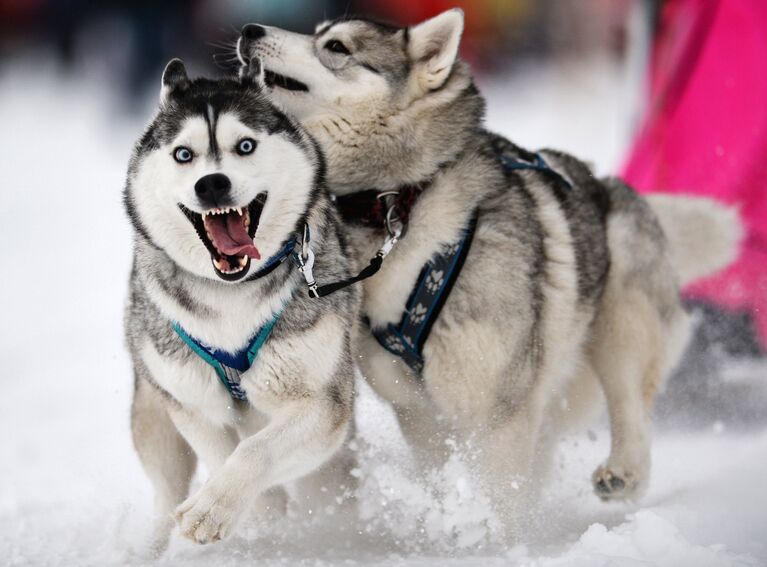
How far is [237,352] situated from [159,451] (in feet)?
2.69

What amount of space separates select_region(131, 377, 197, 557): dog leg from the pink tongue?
0.95 metres

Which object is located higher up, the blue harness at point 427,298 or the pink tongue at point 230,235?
the pink tongue at point 230,235

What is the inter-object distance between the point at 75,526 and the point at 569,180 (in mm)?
2460

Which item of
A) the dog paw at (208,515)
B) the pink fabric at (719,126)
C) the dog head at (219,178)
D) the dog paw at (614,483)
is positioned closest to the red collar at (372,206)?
the dog head at (219,178)

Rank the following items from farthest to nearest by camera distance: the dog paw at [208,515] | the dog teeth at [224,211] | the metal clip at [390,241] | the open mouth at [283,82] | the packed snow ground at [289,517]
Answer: the open mouth at [283,82], the metal clip at [390,241], the packed snow ground at [289,517], the dog teeth at [224,211], the dog paw at [208,515]

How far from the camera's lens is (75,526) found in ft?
12.2

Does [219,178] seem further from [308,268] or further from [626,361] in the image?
[626,361]

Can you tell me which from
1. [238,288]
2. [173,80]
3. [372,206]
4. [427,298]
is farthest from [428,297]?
[173,80]

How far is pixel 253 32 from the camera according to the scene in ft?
11.0

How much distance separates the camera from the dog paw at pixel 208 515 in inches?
98.7

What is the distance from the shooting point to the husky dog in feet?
8.88

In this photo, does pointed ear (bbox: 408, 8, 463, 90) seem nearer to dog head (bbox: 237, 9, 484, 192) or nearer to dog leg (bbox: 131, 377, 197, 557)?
dog head (bbox: 237, 9, 484, 192)

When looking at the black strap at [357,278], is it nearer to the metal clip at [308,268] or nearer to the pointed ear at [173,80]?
the metal clip at [308,268]

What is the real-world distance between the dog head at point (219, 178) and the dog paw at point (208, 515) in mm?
616
